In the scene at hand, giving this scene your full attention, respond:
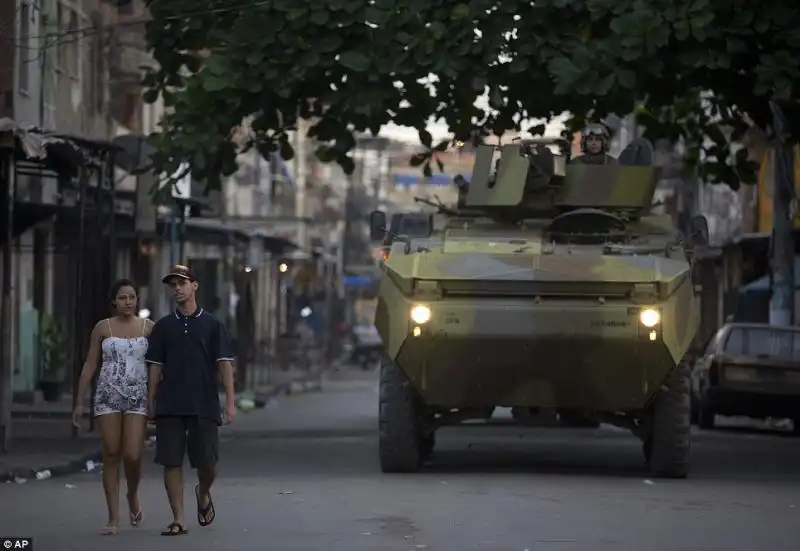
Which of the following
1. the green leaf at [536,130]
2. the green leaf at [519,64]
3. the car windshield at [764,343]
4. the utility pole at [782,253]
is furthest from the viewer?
the utility pole at [782,253]

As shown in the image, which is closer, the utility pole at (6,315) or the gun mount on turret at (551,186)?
the gun mount on turret at (551,186)

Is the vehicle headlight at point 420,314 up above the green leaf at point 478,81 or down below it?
below

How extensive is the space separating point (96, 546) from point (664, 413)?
6.61 metres

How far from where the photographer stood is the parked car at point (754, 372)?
26378mm

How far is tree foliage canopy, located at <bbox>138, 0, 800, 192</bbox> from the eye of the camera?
65.2ft

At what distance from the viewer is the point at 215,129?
846 inches

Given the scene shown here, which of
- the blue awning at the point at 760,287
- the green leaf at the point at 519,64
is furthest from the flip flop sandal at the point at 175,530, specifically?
the blue awning at the point at 760,287

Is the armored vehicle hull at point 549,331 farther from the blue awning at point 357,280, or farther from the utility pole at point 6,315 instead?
the blue awning at point 357,280

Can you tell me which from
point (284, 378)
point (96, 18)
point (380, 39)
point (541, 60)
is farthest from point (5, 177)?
point (284, 378)

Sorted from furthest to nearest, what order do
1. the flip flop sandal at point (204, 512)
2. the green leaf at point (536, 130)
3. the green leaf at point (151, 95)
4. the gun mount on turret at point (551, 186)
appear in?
the green leaf at point (151, 95)
the green leaf at point (536, 130)
the gun mount on turret at point (551, 186)
the flip flop sandal at point (204, 512)

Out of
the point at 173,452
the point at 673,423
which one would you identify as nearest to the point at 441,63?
the point at 673,423

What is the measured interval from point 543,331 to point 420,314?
993mm

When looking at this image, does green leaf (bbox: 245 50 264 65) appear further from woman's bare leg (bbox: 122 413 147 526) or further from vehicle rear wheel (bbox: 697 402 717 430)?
vehicle rear wheel (bbox: 697 402 717 430)

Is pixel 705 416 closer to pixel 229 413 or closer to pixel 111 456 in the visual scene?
pixel 229 413
